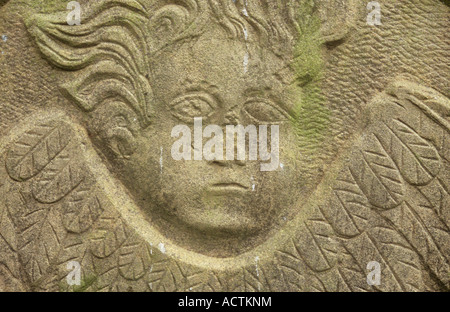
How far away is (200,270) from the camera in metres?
3.16

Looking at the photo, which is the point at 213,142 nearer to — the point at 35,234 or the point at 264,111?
the point at 264,111

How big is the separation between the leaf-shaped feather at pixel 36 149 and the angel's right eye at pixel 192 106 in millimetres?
478

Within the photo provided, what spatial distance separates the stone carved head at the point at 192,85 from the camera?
10.3ft

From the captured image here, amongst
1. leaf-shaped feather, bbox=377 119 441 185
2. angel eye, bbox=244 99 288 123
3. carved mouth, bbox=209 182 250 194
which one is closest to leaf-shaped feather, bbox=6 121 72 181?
carved mouth, bbox=209 182 250 194

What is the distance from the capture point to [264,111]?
3.17m

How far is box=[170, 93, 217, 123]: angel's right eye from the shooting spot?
314cm

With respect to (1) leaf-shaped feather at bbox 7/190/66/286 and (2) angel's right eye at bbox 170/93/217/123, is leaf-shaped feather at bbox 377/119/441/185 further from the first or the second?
(1) leaf-shaped feather at bbox 7/190/66/286

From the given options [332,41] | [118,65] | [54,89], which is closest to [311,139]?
[332,41]

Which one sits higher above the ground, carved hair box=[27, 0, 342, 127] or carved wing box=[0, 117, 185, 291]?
carved hair box=[27, 0, 342, 127]
